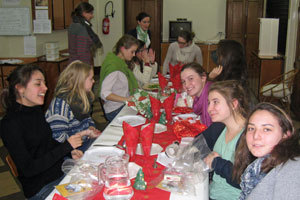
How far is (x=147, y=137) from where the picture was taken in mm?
1785

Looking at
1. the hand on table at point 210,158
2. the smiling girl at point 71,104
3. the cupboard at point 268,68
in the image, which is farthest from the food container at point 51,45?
the hand on table at point 210,158

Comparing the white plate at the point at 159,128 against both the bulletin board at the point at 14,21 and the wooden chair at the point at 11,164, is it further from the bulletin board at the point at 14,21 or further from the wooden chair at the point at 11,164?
the bulletin board at the point at 14,21

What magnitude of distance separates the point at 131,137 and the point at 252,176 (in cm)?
67

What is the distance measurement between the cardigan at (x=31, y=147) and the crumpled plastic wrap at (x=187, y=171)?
70cm

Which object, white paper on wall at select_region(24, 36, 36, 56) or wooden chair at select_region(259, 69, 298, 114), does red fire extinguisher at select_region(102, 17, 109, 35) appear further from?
wooden chair at select_region(259, 69, 298, 114)

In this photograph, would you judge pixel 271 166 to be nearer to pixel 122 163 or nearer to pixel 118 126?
pixel 122 163

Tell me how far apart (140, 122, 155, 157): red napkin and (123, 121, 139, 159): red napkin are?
1.6 inches

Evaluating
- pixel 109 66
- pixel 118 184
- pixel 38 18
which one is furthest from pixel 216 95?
pixel 38 18

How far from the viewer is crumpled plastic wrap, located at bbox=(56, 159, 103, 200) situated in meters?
1.42

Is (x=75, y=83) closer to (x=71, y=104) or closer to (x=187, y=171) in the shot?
(x=71, y=104)

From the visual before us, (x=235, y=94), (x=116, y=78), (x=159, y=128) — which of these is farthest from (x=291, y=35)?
(x=235, y=94)

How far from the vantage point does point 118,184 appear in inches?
56.7

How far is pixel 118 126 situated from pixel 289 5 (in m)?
5.04

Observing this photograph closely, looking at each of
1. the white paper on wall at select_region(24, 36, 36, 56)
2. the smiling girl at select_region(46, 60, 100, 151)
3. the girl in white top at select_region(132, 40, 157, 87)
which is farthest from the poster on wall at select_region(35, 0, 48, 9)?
the smiling girl at select_region(46, 60, 100, 151)
